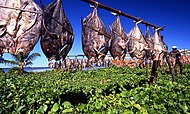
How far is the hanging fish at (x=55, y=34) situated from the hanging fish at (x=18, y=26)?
392 mm

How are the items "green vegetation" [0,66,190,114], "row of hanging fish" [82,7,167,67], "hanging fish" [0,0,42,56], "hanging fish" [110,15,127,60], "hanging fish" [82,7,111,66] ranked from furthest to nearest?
"hanging fish" [110,15,127,60] < "row of hanging fish" [82,7,167,67] < "hanging fish" [82,7,111,66] < "hanging fish" [0,0,42,56] < "green vegetation" [0,66,190,114]

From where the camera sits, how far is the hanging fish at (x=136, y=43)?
13480 mm

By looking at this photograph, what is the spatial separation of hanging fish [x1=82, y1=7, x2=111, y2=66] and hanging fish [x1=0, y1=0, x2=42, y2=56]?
120 inches

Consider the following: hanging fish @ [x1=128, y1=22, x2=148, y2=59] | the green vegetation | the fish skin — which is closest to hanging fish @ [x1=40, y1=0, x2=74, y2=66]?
the fish skin

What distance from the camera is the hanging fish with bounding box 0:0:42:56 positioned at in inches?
237

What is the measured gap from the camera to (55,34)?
7.23 meters

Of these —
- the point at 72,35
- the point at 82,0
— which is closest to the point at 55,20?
the point at 72,35

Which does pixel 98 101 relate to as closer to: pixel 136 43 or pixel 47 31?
pixel 47 31

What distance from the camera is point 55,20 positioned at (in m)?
7.40

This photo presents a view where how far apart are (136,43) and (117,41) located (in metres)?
2.42

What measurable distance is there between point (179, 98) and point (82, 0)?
21.7ft

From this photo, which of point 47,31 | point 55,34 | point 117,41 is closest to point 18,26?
point 47,31

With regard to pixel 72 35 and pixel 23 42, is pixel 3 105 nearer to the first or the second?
pixel 23 42

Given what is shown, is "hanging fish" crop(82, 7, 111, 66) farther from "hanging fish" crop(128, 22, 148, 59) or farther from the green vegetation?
the green vegetation
